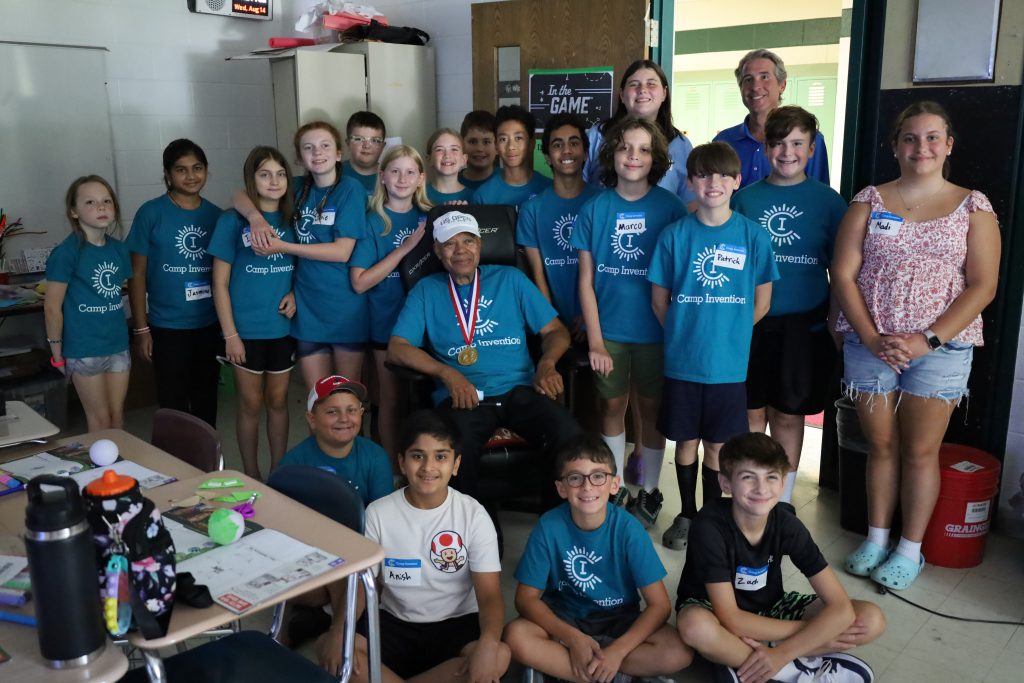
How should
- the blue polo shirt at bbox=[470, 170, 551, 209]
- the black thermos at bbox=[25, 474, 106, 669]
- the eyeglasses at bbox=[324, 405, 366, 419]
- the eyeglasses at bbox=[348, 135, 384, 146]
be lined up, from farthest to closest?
1. the eyeglasses at bbox=[348, 135, 384, 146]
2. the blue polo shirt at bbox=[470, 170, 551, 209]
3. the eyeglasses at bbox=[324, 405, 366, 419]
4. the black thermos at bbox=[25, 474, 106, 669]

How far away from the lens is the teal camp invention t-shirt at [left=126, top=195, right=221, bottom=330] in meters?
3.42

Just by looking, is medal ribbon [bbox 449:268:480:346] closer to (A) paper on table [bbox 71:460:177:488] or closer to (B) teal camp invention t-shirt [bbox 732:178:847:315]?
(B) teal camp invention t-shirt [bbox 732:178:847:315]

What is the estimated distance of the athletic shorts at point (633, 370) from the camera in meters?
3.19

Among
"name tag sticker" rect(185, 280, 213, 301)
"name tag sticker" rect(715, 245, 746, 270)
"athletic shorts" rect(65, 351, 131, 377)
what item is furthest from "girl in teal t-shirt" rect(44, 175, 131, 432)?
"name tag sticker" rect(715, 245, 746, 270)

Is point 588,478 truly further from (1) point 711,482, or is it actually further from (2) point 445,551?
(1) point 711,482

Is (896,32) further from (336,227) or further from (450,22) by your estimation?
(450,22)

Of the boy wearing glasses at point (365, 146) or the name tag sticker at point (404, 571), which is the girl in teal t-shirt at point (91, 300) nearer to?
the boy wearing glasses at point (365, 146)

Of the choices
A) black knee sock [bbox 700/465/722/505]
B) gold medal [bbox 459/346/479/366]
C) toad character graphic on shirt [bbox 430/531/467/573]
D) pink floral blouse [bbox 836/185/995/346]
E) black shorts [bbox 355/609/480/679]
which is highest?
pink floral blouse [bbox 836/185/995/346]

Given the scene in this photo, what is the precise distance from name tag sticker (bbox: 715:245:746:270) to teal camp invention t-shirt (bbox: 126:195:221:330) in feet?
6.37

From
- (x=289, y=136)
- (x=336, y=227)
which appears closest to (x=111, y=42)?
(x=289, y=136)

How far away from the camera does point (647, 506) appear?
3330 millimetres

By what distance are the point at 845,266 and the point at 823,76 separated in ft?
18.4

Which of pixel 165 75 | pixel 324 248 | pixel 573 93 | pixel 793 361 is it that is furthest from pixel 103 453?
pixel 165 75

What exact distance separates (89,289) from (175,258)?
0.33m
